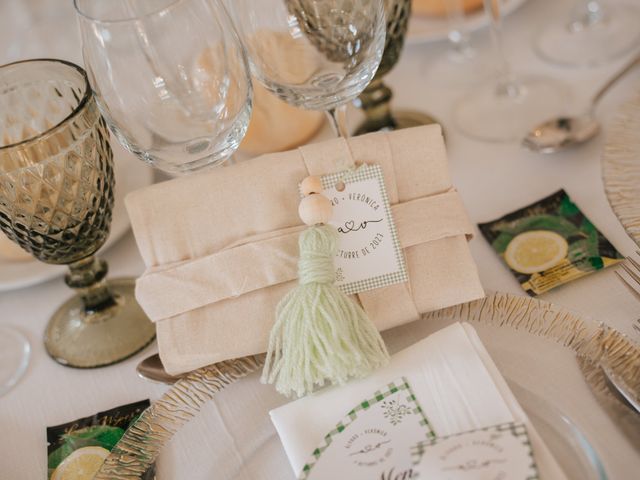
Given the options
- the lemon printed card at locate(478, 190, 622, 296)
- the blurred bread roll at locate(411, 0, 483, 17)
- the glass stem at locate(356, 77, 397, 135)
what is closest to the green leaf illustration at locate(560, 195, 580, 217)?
the lemon printed card at locate(478, 190, 622, 296)

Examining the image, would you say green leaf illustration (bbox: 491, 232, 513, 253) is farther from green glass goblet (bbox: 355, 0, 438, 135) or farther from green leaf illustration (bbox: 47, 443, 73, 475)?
green leaf illustration (bbox: 47, 443, 73, 475)

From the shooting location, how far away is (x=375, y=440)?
1.47ft

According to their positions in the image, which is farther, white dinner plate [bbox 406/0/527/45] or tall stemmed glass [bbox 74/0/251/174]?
white dinner plate [bbox 406/0/527/45]

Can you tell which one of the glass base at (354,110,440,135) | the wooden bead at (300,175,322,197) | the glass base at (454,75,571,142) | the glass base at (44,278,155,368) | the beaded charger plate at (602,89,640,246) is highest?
the wooden bead at (300,175,322,197)

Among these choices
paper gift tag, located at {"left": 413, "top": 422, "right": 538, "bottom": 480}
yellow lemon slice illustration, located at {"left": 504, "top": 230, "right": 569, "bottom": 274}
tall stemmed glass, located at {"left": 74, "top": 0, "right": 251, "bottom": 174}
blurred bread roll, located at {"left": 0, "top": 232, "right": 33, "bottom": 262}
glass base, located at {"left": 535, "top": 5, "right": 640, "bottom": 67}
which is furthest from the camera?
glass base, located at {"left": 535, "top": 5, "right": 640, "bottom": 67}

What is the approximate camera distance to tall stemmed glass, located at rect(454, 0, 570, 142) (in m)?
0.78

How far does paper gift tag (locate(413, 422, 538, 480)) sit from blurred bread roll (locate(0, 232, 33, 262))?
1.55 ft

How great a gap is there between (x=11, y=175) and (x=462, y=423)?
1.22 ft

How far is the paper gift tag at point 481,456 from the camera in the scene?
0.40 meters

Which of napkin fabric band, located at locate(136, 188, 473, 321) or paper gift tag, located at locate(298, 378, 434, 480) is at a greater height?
napkin fabric band, located at locate(136, 188, 473, 321)

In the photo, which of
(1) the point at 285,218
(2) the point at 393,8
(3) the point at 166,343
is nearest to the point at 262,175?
(1) the point at 285,218

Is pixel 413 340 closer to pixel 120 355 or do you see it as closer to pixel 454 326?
pixel 454 326

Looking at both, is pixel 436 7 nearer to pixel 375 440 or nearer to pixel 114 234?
pixel 114 234

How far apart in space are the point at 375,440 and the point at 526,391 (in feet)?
0.34
